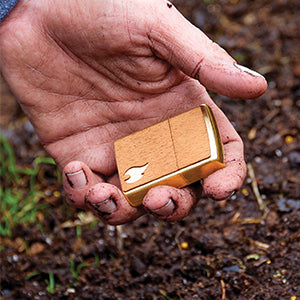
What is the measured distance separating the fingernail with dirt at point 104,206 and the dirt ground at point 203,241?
→ 18.4 inches

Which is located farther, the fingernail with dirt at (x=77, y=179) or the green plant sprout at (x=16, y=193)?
the green plant sprout at (x=16, y=193)

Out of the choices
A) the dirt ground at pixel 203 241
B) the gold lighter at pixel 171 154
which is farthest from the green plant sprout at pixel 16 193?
the gold lighter at pixel 171 154

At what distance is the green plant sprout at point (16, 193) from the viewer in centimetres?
233

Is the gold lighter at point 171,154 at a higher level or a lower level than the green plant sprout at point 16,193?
higher

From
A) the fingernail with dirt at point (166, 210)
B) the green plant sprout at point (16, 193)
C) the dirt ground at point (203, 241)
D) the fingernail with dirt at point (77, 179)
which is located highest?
the fingernail with dirt at point (77, 179)

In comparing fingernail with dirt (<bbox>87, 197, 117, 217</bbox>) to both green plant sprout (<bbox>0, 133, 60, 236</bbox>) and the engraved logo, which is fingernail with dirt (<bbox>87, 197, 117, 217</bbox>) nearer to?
the engraved logo

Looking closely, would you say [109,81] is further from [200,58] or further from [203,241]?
[203,241]

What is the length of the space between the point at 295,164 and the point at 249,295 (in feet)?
2.54

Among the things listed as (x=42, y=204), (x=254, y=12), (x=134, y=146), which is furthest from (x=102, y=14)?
(x=254, y=12)

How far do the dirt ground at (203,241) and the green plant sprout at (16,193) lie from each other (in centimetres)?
4

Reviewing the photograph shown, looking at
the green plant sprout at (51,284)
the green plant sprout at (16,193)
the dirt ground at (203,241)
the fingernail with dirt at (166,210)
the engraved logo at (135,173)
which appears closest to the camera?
the fingernail with dirt at (166,210)

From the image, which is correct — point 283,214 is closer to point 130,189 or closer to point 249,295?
point 249,295

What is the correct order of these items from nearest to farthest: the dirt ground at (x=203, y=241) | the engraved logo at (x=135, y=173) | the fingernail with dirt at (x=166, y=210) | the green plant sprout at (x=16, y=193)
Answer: the fingernail with dirt at (x=166, y=210), the engraved logo at (x=135, y=173), the dirt ground at (x=203, y=241), the green plant sprout at (x=16, y=193)

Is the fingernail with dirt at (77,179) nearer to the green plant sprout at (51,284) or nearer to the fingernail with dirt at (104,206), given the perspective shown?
the fingernail with dirt at (104,206)
